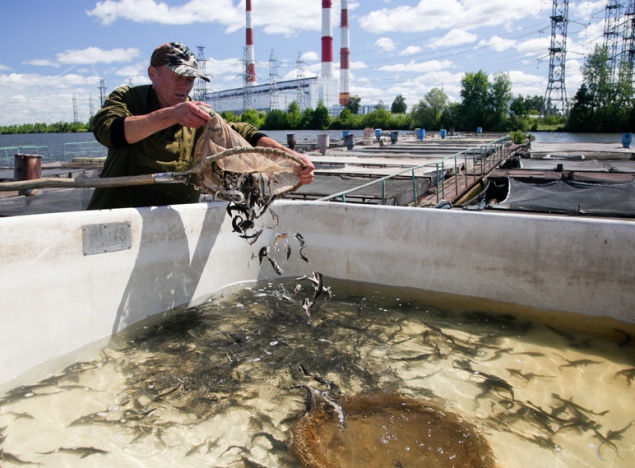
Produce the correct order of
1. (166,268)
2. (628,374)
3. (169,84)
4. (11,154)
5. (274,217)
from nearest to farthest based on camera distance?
(628,374)
(169,84)
(166,268)
(274,217)
(11,154)

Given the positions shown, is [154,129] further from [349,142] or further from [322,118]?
[322,118]

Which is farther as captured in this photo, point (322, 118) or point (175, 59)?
point (322, 118)

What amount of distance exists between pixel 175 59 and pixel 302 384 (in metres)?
2.69

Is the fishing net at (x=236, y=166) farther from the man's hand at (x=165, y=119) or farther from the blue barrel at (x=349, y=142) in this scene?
the blue barrel at (x=349, y=142)

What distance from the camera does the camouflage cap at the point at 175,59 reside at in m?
3.72

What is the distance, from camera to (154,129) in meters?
3.48

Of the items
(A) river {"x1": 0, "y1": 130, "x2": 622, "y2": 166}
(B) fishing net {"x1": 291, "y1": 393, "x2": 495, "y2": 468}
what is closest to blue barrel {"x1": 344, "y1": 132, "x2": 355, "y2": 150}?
(A) river {"x1": 0, "y1": 130, "x2": 622, "y2": 166}

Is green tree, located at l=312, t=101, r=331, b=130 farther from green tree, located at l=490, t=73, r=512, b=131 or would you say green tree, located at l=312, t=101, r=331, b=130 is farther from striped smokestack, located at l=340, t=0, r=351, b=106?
green tree, located at l=490, t=73, r=512, b=131

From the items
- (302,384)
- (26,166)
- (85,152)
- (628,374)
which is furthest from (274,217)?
(85,152)

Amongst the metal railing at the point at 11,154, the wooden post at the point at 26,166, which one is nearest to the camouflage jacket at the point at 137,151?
the wooden post at the point at 26,166

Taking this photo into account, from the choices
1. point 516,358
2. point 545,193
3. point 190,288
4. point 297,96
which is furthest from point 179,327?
point 297,96

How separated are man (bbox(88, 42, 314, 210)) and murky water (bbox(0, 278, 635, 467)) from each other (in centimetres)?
118

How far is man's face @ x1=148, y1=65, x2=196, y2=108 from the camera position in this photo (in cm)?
386

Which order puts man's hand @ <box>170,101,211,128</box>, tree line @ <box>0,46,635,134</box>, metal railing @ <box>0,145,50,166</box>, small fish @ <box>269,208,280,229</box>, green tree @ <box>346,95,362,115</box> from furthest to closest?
1. green tree @ <box>346,95,362,115</box>
2. tree line @ <box>0,46,635,134</box>
3. metal railing @ <box>0,145,50,166</box>
4. small fish @ <box>269,208,280,229</box>
5. man's hand @ <box>170,101,211,128</box>
